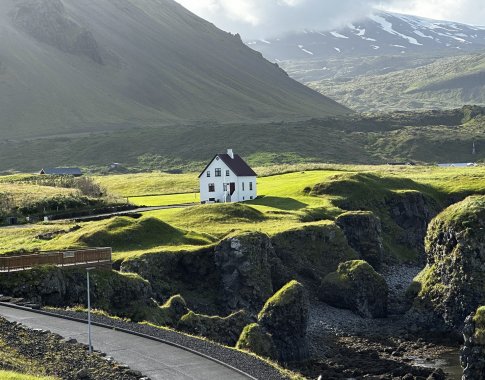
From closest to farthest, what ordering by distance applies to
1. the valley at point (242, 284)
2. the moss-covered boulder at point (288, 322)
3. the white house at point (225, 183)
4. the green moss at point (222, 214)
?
the valley at point (242, 284)
the moss-covered boulder at point (288, 322)
the green moss at point (222, 214)
the white house at point (225, 183)

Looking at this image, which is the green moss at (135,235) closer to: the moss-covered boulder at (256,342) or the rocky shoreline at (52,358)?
the moss-covered boulder at (256,342)

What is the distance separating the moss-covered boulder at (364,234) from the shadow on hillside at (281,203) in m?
7.58

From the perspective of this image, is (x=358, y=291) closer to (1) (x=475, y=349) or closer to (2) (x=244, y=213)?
(2) (x=244, y=213)

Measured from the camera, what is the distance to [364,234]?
9819cm

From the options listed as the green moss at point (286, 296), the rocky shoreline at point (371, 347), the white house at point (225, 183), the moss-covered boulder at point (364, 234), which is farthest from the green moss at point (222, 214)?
the green moss at point (286, 296)

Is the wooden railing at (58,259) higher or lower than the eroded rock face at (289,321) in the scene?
higher

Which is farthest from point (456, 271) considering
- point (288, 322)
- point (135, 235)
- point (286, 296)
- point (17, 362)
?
point (17, 362)

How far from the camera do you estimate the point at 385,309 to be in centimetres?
7562

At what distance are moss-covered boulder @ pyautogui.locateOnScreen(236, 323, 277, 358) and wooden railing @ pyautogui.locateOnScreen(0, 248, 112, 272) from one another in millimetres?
12487

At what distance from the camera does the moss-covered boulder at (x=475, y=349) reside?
50.0 m

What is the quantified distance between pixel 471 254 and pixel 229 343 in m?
24.5

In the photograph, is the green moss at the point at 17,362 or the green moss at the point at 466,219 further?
the green moss at the point at 466,219

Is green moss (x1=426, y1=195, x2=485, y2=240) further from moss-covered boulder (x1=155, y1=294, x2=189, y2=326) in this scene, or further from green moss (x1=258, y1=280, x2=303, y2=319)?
moss-covered boulder (x1=155, y1=294, x2=189, y2=326)

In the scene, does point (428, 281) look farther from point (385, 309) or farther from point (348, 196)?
point (348, 196)
